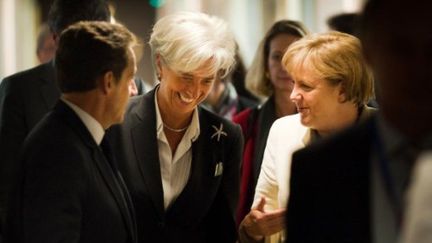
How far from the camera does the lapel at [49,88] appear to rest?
3279 mm

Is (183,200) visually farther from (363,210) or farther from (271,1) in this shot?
(271,1)

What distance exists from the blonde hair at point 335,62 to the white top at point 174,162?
48cm

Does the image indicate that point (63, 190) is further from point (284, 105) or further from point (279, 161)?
point (284, 105)

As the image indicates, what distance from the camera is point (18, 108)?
10.6 feet

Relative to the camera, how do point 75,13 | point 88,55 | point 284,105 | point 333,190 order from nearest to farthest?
1. point 333,190
2. point 88,55
3. point 75,13
4. point 284,105

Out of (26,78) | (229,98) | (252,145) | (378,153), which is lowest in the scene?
(229,98)

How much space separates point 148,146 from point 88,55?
0.66 metres

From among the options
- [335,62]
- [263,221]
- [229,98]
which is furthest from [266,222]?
[229,98]

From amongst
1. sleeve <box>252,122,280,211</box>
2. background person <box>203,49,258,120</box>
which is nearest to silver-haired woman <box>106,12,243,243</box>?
sleeve <box>252,122,280,211</box>

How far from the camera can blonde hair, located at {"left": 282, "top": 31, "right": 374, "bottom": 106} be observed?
2922 millimetres

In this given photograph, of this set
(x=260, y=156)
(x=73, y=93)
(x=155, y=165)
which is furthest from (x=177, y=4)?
(x=73, y=93)

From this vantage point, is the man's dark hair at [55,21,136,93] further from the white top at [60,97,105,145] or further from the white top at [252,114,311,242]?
the white top at [252,114,311,242]

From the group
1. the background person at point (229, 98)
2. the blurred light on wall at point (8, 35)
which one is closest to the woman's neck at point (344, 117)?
the background person at point (229, 98)

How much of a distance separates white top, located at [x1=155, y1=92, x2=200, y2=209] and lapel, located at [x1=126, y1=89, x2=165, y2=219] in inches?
1.4
